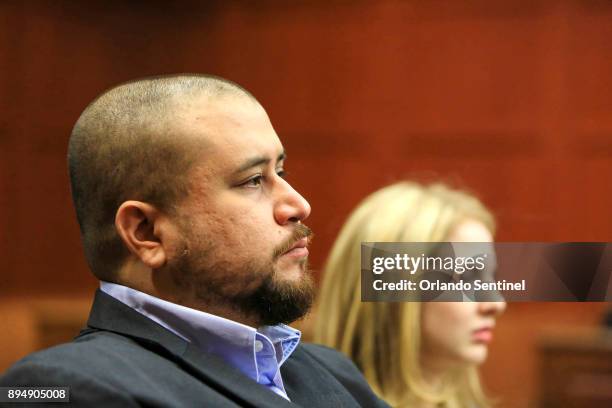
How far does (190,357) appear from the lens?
854 mm

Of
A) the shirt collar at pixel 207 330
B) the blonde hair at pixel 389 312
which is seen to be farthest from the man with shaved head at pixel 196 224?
the blonde hair at pixel 389 312

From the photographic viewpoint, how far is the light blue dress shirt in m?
0.91

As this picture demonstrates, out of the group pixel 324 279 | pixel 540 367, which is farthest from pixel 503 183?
pixel 324 279

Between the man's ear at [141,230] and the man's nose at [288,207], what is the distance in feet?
0.42

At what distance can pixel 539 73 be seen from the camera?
2.27m

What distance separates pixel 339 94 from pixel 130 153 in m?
1.48

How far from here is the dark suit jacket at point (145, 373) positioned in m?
0.75

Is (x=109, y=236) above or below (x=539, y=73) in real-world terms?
below

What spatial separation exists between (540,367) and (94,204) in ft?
3.84

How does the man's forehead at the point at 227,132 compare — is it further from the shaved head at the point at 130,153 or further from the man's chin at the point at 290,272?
the man's chin at the point at 290,272

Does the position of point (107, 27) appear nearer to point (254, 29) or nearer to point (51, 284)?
point (254, 29)

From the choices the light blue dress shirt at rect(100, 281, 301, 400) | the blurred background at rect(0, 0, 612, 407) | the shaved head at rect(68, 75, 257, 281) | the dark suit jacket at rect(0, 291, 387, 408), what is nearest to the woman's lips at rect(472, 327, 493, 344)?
the dark suit jacket at rect(0, 291, 387, 408)

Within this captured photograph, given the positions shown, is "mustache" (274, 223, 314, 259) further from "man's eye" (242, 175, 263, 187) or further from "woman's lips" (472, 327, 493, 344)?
"woman's lips" (472, 327, 493, 344)

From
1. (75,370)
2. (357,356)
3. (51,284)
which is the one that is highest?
(51,284)
